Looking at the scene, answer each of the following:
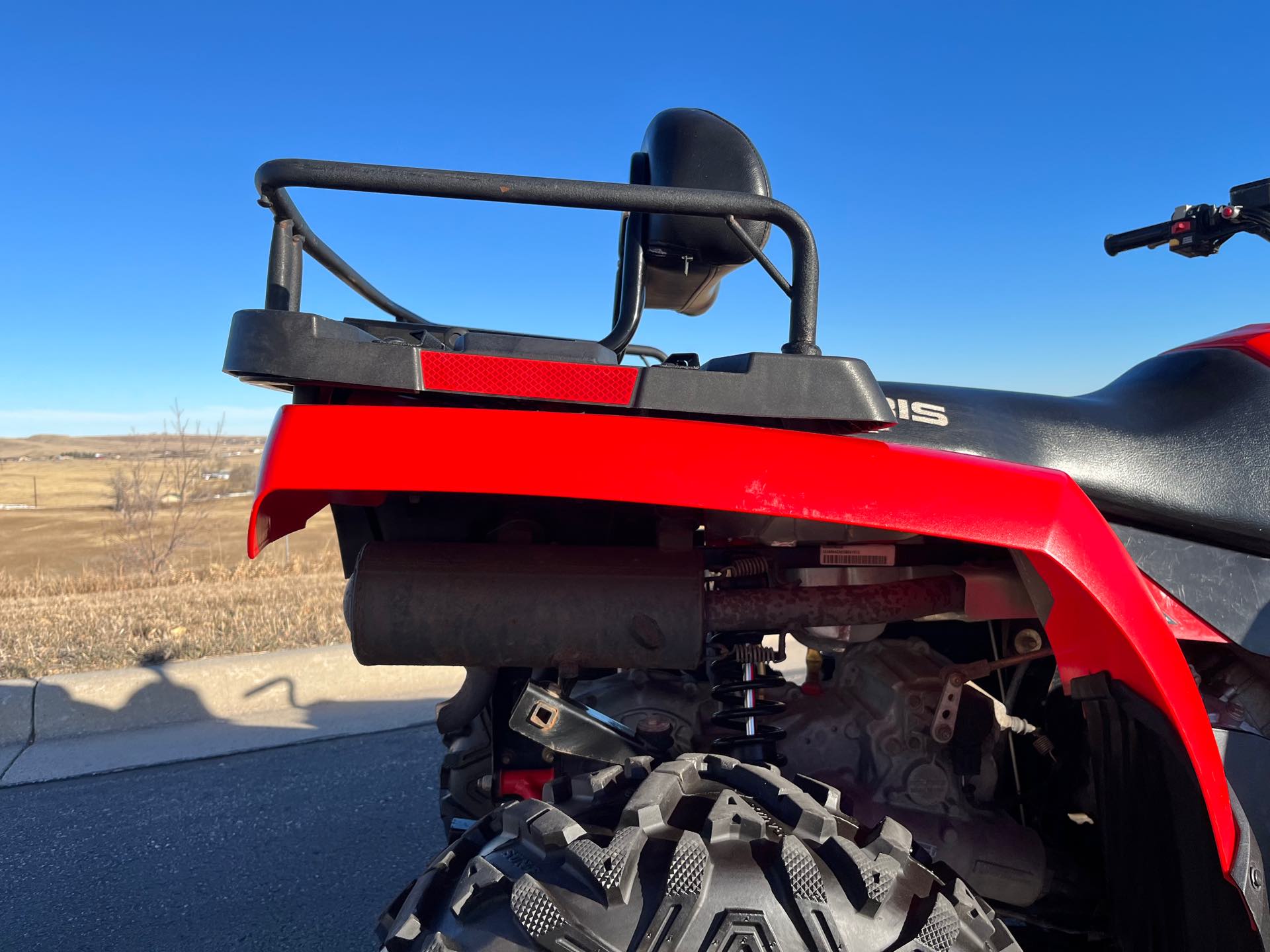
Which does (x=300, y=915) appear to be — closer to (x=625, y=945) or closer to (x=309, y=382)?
(x=625, y=945)

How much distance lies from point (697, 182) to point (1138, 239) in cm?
139

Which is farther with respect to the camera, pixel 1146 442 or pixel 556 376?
pixel 1146 442

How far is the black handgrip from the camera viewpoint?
7.25 feet

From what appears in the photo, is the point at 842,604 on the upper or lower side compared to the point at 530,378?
lower

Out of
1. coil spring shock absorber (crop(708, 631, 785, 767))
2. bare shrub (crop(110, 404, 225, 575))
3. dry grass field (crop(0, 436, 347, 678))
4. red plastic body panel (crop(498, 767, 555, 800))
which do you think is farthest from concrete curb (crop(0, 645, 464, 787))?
bare shrub (crop(110, 404, 225, 575))

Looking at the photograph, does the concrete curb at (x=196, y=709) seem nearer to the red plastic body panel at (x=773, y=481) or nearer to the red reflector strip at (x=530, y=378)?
the red plastic body panel at (x=773, y=481)

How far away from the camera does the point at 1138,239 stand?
2270 millimetres

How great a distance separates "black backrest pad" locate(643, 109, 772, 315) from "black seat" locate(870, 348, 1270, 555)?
0.39 metres

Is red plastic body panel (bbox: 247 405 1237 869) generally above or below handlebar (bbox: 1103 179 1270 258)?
below

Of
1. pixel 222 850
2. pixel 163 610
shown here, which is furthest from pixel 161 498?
pixel 222 850

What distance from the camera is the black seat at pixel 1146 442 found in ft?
4.75

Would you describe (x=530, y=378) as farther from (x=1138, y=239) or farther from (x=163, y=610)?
(x=163, y=610)

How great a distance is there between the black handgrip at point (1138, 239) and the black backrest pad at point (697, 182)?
1.16 metres

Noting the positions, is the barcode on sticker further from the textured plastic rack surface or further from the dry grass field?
the dry grass field
